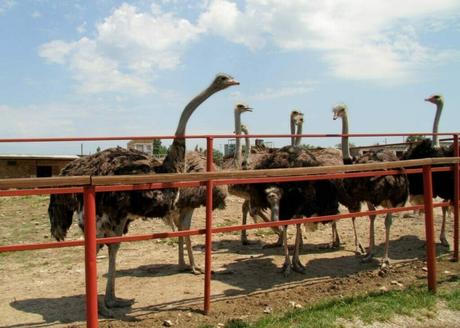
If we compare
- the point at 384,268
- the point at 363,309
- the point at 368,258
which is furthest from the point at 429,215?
the point at 368,258

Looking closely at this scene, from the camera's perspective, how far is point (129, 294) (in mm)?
5172

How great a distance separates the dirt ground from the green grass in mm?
294

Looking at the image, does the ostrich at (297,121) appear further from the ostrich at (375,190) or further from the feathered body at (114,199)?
the feathered body at (114,199)

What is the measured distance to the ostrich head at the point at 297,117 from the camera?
8.56 metres

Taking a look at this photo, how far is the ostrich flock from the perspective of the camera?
179 inches

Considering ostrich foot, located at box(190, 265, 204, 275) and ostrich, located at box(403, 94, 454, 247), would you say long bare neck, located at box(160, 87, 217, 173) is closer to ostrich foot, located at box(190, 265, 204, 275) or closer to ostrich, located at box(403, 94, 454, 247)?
ostrich foot, located at box(190, 265, 204, 275)

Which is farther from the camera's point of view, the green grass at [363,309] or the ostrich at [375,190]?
the ostrich at [375,190]

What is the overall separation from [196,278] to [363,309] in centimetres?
222

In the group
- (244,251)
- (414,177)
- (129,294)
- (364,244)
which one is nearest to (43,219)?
(244,251)

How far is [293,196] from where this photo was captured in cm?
602

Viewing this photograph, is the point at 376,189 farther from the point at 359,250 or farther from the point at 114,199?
the point at 114,199

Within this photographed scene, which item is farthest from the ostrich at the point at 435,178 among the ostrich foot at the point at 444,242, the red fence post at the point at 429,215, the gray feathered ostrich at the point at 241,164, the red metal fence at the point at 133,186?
the red fence post at the point at 429,215

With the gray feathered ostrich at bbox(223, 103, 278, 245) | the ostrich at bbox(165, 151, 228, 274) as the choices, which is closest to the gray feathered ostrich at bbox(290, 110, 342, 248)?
the gray feathered ostrich at bbox(223, 103, 278, 245)

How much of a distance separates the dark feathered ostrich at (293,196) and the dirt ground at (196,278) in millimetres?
527
